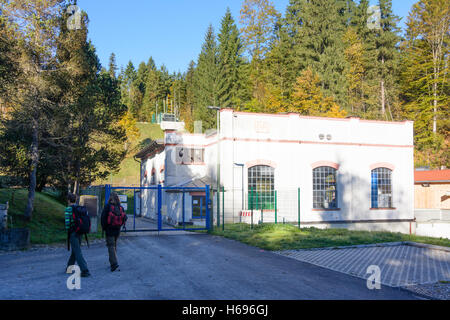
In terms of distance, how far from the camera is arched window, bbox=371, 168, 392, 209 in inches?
1028

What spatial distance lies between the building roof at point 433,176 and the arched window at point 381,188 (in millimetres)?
8021

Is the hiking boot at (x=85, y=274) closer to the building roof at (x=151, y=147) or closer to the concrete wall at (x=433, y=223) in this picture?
the building roof at (x=151, y=147)

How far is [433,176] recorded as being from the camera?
33438mm

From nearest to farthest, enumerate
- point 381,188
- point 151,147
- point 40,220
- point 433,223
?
point 40,220 < point 381,188 < point 433,223 < point 151,147

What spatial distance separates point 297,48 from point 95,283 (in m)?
45.2

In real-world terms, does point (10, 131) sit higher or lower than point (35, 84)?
lower

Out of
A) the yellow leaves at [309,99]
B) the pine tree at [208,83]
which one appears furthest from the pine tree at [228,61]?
the yellow leaves at [309,99]

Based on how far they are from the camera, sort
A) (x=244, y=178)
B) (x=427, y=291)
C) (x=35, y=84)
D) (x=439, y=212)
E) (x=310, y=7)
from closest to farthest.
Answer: (x=427, y=291) < (x=35, y=84) < (x=244, y=178) < (x=439, y=212) < (x=310, y=7)

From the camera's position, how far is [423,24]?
42969 mm

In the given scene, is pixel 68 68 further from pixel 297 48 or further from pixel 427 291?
pixel 297 48

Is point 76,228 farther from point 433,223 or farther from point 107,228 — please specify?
point 433,223

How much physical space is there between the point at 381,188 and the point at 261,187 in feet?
27.9

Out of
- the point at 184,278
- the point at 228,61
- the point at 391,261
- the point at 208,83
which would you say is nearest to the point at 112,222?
the point at 184,278

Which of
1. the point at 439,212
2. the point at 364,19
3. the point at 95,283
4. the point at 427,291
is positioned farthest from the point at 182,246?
the point at 364,19
